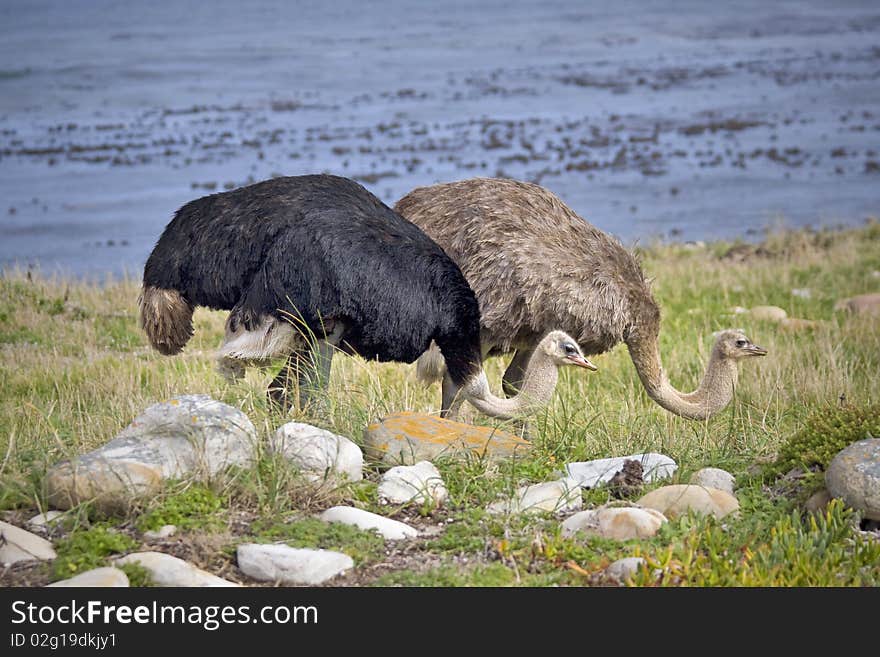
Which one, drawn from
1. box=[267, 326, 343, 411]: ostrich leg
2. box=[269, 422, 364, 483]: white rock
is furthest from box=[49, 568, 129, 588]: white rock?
box=[267, 326, 343, 411]: ostrich leg

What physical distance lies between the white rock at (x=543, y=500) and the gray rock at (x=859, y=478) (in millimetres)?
1036

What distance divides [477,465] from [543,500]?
0.47 metres

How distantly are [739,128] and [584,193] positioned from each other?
22.8ft

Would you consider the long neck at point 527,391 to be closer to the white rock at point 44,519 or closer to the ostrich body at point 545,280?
the ostrich body at point 545,280

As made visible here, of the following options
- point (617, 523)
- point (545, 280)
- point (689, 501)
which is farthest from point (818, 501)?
point (545, 280)

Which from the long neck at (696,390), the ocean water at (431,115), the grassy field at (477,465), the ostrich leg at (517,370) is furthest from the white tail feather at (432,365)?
the ocean water at (431,115)

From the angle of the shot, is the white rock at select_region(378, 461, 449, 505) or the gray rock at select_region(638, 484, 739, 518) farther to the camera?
the white rock at select_region(378, 461, 449, 505)

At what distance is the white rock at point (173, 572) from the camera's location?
16.4 ft

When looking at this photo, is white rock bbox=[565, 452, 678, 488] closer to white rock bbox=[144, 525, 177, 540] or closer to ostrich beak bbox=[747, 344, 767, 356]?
ostrich beak bbox=[747, 344, 767, 356]

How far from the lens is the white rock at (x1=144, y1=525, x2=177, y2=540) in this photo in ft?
17.8

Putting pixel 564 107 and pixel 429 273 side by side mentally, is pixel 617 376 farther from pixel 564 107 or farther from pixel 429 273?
pixel 564 107

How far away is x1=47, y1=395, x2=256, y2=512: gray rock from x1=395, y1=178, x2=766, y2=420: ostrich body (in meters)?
1.81

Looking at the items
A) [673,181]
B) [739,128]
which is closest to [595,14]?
[739,128]

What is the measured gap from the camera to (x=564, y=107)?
96.5 feet
